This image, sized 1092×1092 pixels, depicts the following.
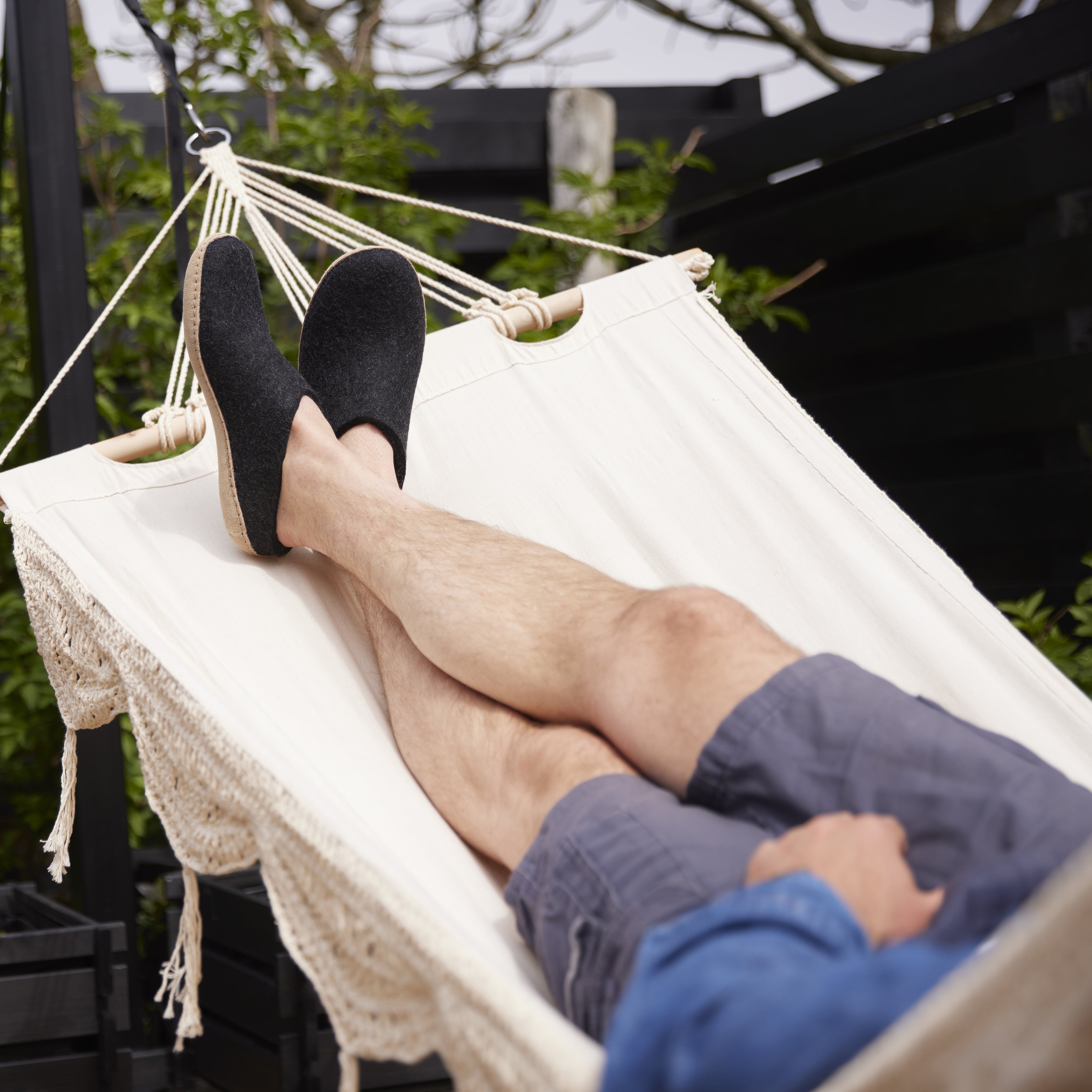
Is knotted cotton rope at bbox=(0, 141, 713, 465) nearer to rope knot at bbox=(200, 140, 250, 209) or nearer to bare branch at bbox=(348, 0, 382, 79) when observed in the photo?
rope knot at bbox=(200, 140, 250, 209)

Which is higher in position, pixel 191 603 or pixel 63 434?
pixel 63 434

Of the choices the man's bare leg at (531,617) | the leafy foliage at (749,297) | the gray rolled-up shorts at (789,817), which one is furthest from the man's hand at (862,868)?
the leafy foliage at (749,297)

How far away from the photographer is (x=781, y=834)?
66cm

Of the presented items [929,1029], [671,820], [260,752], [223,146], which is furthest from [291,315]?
[929,1029]

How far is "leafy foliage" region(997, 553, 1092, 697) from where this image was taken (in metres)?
1.50

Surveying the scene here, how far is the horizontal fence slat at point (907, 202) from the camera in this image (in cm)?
193

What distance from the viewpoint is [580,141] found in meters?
2.68

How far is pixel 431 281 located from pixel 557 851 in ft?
2.99

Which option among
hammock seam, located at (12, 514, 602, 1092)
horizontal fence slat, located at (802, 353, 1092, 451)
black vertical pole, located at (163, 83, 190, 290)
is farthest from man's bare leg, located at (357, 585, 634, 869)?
horizontal fence slat, located at (802, 353, 1092, 451)

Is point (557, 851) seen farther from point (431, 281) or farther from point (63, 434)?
point (63, 434)

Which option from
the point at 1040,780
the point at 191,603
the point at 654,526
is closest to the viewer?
the point at 1040,780

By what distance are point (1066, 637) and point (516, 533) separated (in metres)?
1.09

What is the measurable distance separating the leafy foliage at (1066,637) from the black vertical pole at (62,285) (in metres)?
1.32

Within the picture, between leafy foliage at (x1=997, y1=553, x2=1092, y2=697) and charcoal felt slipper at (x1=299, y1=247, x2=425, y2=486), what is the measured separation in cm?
94
